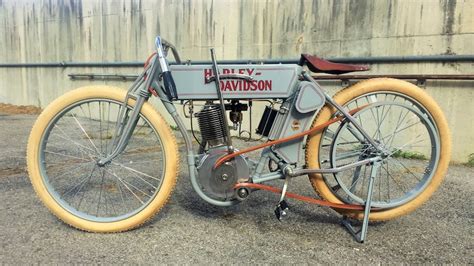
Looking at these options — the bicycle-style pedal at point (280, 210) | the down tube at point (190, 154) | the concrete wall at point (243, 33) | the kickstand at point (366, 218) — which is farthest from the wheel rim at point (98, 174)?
the concrete wall at point (243, 33)

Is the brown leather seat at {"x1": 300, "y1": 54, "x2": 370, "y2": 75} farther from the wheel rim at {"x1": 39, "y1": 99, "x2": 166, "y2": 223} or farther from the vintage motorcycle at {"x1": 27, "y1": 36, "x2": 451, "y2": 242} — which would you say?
the wheel rim at {"x1": 39, "y1": 99, "x2": 166, "y2": 223}

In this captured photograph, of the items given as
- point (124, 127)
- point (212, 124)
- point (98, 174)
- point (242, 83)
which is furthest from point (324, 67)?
point (98, 174)

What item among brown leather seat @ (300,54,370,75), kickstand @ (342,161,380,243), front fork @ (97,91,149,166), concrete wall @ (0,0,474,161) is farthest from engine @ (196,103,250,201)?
concrete wall @ (0,0,474,161)

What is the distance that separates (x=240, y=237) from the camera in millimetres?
2453

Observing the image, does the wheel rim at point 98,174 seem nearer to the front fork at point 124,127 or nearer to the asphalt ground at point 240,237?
the front fork at point 124,127

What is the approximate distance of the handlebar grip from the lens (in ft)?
7.60

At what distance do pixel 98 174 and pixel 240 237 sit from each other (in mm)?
2046

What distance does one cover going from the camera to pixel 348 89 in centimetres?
253

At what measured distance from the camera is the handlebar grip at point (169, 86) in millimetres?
2318

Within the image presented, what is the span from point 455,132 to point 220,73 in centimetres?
350

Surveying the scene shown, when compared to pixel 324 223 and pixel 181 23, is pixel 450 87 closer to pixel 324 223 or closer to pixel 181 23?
pixel 324 223

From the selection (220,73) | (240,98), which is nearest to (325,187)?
(240,98)

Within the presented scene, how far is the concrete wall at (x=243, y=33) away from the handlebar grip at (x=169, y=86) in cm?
330

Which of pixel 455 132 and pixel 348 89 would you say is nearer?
pixel 348 89
